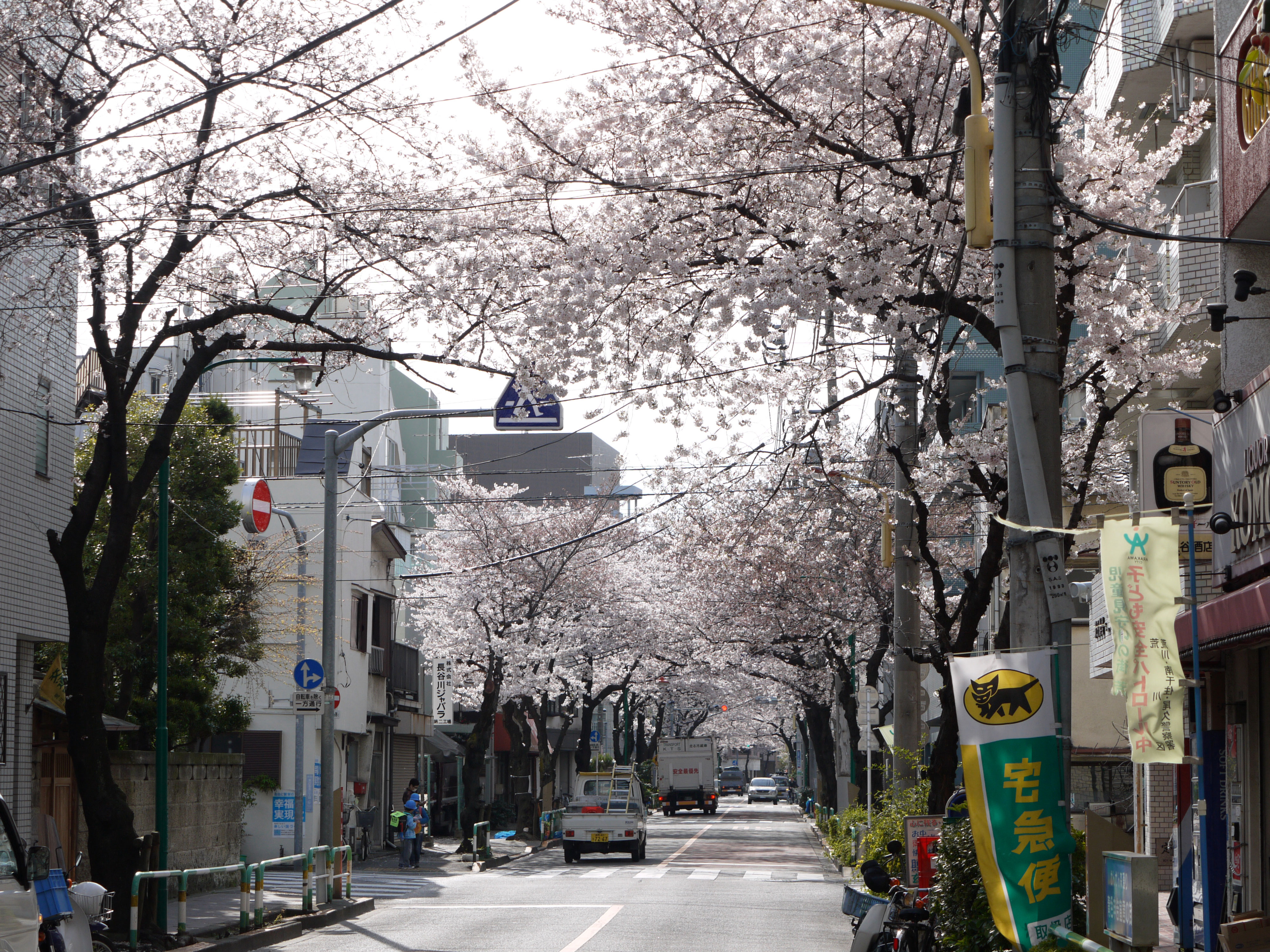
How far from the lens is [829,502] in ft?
88.9

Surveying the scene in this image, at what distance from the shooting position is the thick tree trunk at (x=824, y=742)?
4522 cm

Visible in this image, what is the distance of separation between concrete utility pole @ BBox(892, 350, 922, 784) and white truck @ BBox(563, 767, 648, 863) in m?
12.2

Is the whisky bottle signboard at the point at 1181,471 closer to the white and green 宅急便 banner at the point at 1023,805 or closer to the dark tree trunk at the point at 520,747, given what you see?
the white and green 宅急便 banner at the point at 1023,805

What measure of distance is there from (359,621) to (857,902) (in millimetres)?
24634

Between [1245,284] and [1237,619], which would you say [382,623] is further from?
[1237,619]

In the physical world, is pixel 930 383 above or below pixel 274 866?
above

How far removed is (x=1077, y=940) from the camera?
7.62m

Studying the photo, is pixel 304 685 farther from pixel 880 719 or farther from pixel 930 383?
pixel 880 719

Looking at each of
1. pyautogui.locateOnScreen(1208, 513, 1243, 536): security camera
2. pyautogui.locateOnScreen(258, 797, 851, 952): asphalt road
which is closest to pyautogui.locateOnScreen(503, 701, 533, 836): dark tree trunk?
pyautogui.locateOnScreen(258, 797, 851, 952): asphalt road

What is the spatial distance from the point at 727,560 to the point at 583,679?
17078 mm

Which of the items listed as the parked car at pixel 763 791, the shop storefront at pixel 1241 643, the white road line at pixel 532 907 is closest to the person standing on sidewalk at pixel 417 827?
the white road line at pixel 532 907

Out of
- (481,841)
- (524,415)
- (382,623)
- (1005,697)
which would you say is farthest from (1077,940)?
(382,623)

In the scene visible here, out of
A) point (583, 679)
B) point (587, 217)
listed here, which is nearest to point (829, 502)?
point (587, 217)

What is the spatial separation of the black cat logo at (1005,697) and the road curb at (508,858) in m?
22.3
